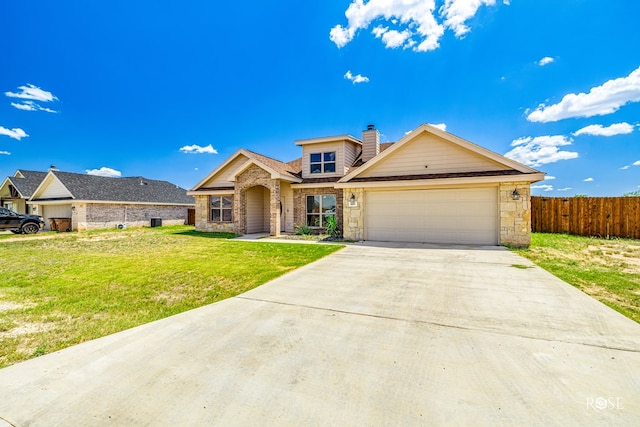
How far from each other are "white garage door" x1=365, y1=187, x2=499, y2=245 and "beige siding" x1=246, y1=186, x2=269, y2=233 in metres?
8.23

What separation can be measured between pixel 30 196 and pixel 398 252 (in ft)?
111

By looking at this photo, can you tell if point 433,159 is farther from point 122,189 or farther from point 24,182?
point 24,182

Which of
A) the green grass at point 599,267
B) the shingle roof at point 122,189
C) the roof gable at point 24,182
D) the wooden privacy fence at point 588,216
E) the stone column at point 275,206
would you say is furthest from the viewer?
the roof gable at point 24,182

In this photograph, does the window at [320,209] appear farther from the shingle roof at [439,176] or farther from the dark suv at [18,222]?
the dark suv at [18,222]

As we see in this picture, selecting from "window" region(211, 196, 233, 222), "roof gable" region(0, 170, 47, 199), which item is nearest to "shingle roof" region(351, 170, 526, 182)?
"window" region(211, 196, 233, 222)

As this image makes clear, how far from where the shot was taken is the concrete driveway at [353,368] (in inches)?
87.0

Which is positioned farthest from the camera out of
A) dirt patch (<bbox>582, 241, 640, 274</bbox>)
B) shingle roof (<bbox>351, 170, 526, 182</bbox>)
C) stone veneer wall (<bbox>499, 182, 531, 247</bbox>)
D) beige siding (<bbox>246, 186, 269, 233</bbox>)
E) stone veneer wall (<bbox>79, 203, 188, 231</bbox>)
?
stone veneer wall (<bbox>79, 203, 188, 231</bbox>)

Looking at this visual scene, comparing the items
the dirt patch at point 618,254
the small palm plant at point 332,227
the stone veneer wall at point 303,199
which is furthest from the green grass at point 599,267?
the stone veneer wall at point 303,199

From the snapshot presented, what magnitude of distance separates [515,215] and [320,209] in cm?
959

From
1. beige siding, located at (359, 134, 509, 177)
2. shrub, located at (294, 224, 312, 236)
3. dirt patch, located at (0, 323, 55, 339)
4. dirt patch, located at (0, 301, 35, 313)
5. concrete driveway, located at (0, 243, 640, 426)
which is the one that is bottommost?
dirt patch, located at (0, 323, 55, 339)

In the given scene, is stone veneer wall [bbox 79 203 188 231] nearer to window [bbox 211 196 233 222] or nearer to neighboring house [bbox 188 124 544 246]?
window [bbox 211 196 233 222]

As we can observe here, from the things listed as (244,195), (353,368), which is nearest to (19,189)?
(244,195)

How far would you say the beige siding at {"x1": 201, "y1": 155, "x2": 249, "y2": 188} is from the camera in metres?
18.4

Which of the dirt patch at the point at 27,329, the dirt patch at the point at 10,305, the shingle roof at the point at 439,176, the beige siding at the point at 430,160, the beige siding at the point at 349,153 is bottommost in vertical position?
the dirt patch at the point at 27,329
